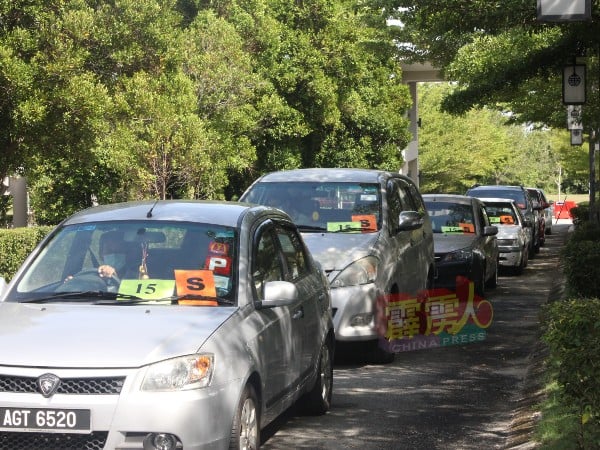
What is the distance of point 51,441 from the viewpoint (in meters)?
5.57

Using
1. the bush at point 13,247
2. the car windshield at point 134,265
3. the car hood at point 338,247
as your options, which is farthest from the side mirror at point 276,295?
the bush at point 13,247

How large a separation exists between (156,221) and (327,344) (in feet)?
6.89

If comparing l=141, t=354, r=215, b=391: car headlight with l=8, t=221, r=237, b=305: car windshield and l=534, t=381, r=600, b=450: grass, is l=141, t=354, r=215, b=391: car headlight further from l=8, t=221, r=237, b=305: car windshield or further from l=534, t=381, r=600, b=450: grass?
l=534, t=381, r=600, b=450: grass

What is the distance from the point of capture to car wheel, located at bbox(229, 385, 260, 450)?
5934mm

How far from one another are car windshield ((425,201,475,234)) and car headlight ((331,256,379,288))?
6937 mm

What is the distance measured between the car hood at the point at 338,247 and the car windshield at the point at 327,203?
0.19 m

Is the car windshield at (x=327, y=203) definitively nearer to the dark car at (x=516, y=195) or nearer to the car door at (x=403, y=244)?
the car door at (x=403, y=244)

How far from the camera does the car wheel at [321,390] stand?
831 cm

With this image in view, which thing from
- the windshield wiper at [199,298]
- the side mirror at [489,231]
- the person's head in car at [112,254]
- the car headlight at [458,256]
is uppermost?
the person's head in car at [112,254]

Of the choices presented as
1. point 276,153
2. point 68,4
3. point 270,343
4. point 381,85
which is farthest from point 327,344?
point 381,85

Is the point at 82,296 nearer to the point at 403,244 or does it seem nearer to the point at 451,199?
the point at 403,244

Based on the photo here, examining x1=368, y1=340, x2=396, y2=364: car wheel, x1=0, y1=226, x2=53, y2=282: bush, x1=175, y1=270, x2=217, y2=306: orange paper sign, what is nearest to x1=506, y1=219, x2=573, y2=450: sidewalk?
x1=368, y1=340, x2=396, y2=364: car wheel

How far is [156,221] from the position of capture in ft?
23.6

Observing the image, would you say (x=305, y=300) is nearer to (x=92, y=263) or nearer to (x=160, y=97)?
(x=92, y=263)
